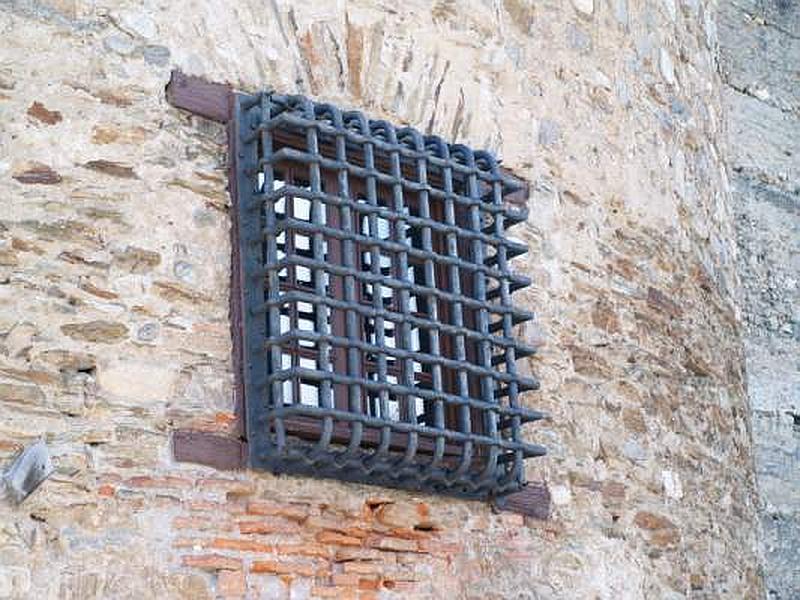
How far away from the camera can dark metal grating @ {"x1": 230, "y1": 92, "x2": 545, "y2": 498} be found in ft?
13.7

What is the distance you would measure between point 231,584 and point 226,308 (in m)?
0.76

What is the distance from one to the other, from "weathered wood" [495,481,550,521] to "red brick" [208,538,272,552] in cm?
88

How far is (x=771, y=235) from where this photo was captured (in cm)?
730

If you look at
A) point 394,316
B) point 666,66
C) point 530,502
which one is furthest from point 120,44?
point 666,66

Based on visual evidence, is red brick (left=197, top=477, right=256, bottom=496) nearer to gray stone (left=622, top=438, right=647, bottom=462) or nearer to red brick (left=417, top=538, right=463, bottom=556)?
red brick (left=417, top=538, right=463, bottom=556)

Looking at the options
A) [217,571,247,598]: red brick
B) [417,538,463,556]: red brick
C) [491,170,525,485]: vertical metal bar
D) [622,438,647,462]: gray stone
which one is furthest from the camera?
[622,438,647,462]: gray stone

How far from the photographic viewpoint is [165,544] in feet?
12.9

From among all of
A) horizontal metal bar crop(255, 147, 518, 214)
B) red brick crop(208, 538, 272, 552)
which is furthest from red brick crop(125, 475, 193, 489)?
horizontal metal bar crop(255, 147, 518, 214)

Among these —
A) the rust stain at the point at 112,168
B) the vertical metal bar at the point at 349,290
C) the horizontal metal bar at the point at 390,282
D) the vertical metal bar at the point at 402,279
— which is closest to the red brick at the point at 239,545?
the vertical metal bar at the point at 349,290

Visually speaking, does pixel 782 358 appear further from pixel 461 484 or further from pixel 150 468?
pixel 150 468

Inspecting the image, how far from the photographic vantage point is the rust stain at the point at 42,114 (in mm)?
4117

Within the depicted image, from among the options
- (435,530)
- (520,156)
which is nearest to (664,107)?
(520,156)

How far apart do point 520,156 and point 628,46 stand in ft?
2.95

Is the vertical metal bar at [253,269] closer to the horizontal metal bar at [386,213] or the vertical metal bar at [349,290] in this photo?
the horizontal metal bar at [386,213]
